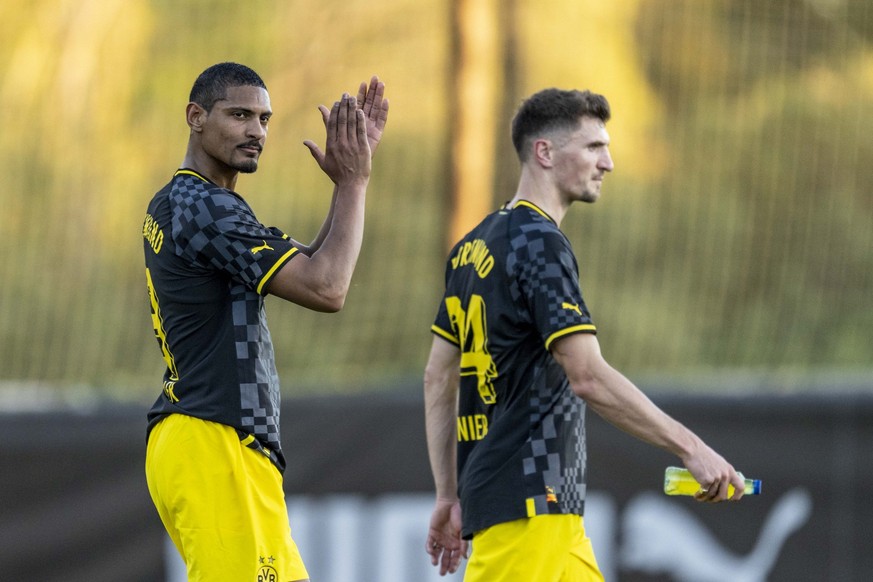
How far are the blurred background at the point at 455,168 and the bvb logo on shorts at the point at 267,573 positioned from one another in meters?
4.76

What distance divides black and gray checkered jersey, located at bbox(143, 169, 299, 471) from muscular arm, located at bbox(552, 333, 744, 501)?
95 centimetres

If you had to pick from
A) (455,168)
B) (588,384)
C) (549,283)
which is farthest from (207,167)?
(455,168)

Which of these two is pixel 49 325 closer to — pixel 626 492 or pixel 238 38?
pixel 238 38

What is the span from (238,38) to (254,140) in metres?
6.37

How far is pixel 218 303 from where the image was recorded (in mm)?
3957

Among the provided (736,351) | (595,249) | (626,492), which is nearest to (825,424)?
(626,492)

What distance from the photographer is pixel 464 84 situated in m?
8.79

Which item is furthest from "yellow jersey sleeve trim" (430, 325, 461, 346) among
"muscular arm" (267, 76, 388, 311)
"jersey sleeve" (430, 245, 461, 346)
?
"muscular arm" (267, 76, 388, 311)

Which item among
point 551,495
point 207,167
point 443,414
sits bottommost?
point 551,495

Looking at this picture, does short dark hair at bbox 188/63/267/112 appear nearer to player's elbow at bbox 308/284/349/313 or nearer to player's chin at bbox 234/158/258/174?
player's chin at bbox 234/158/258/174

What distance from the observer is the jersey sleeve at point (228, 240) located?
3.85 meters

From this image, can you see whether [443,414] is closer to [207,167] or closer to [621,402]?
[621,402]

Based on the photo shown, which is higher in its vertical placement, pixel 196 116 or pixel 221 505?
pixel 196 116

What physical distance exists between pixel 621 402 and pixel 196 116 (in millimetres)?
1623
